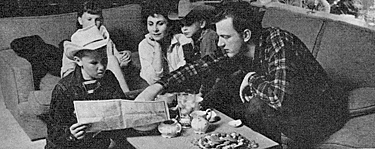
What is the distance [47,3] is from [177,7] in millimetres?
521

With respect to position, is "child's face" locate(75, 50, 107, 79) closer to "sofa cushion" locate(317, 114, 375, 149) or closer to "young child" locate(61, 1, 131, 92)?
"young child" locate(61, 1, 131, 92)

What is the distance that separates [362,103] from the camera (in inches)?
57.6

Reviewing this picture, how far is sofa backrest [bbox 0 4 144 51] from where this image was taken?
171 centimetres

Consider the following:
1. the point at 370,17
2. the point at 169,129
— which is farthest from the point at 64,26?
the point at 370,17

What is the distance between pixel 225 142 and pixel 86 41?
497 millimetres

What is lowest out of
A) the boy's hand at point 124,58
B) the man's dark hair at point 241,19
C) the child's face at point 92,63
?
the boy's hand at point 124,58

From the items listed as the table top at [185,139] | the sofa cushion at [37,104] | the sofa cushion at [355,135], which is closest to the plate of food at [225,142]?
the table top at [185,139]

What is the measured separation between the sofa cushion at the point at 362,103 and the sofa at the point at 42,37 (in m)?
0.75

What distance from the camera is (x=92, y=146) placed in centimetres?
144

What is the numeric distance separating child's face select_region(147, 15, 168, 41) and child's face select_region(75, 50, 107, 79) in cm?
25

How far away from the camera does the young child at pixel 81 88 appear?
4.43 feet

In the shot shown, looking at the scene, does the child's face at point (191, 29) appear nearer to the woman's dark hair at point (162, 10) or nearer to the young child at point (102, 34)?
the woman's dark hair at point (162, 10)

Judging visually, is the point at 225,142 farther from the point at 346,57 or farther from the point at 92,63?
the point at 346,57

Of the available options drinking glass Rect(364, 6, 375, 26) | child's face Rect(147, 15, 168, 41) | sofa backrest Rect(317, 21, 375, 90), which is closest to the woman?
child's face Rect(147, 15, 168, 41)
